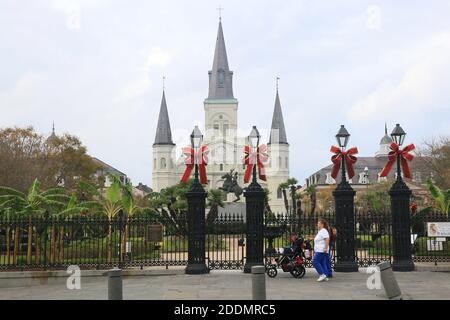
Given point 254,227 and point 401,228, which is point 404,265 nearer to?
point 401,228

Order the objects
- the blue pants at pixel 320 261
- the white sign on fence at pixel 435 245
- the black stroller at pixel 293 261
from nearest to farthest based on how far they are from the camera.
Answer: the blue pants at pixel 320 261 → the black stroller at pixel 293 261 → the white sign on fence at pixel 435 245

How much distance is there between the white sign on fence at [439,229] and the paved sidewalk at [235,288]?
1.26 meters

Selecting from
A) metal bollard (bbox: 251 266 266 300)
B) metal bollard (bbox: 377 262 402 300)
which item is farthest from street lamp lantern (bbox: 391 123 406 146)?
metal bollard (bbox: 251 266 266 300)

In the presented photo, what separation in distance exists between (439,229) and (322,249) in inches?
209

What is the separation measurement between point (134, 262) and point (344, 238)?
6701mm

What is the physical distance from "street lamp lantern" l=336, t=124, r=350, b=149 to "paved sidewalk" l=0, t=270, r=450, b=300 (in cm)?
411

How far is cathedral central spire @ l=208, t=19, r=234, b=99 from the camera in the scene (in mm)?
111938

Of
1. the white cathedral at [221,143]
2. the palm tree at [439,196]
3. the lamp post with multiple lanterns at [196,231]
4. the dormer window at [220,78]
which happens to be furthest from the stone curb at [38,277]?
the dormer window at [220,78]

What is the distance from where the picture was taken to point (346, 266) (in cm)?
1722

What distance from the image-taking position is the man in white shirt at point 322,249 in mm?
14469

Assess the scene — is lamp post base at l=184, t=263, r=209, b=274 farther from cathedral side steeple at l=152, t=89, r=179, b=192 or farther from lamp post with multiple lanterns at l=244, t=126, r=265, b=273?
cathedral side steeple at l=152, t=89, r=179, b=192

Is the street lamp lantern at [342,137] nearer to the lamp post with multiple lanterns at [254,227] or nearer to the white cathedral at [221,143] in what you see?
the lamp post with multiple lanterns at [254,227]
